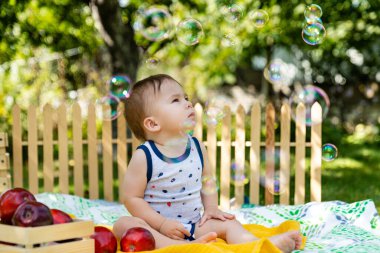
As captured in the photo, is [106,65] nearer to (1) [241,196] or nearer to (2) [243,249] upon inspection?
(1) [241,196]

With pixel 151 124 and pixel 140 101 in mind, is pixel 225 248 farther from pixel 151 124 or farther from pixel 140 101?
pixel 140 101

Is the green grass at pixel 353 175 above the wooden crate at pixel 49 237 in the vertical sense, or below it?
below

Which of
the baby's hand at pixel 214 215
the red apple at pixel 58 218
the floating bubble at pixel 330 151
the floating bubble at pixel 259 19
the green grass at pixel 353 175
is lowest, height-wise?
the green grass at pixel 353 175

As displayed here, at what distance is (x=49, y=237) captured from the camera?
111 inches

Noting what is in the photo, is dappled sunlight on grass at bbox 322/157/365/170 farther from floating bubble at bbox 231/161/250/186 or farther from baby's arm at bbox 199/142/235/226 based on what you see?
baby's arm at bbox 199/142/235/226

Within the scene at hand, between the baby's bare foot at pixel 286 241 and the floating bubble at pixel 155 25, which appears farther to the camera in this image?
the floating bubble at pixel 155 25

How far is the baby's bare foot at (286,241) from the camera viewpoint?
11.4ft

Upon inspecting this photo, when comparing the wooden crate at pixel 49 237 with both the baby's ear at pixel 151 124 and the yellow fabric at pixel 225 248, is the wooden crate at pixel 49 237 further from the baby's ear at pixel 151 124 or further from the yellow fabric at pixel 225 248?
the baby's ear at pixel 151 124

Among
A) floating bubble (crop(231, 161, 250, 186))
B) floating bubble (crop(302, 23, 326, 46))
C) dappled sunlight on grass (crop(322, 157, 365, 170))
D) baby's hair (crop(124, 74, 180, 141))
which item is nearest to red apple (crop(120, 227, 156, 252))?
baby's hair (crop(124, 74, 180, 141))

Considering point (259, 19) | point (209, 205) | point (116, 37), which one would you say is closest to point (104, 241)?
point (209, 205)

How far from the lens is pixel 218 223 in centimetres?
366

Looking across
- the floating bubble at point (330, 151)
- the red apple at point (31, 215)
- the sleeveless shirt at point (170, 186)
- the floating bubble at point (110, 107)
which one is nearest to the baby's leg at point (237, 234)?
the sleeveless shirt at point (170, 186)

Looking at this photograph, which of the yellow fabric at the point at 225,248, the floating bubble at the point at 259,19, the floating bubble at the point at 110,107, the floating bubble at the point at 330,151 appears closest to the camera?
the yellow fabric at the point at 225,248

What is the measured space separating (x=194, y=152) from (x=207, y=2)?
6.71m
